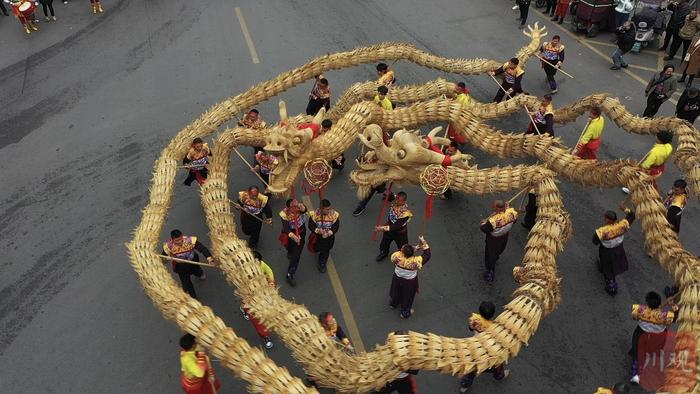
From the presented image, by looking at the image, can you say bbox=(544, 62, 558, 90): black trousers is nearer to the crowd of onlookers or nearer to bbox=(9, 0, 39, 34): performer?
the crowd of onlookers

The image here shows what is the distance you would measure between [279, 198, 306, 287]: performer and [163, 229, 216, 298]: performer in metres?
1.17

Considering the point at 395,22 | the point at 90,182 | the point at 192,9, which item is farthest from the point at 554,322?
the point at 192,9

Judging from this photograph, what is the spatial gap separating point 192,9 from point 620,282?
50.2 feet

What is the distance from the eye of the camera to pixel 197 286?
25.2 ft

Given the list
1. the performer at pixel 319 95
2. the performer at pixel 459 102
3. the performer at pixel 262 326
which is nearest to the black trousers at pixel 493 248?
the performer at pixel 459 102

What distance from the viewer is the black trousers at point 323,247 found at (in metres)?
7.44

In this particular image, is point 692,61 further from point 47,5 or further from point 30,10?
point 47,5

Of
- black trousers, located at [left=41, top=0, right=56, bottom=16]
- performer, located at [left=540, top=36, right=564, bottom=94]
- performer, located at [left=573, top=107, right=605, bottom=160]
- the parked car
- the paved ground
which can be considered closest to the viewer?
the paved ground

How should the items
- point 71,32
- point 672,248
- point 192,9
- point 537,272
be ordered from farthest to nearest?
point 192,9, point 71,32, point 672,248, point 537,272

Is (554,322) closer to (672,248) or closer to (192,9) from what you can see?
(672,248)

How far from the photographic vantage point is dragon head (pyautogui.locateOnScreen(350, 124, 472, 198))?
7176 millimetres

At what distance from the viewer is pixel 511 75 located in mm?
10469

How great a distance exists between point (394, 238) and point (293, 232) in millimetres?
1581

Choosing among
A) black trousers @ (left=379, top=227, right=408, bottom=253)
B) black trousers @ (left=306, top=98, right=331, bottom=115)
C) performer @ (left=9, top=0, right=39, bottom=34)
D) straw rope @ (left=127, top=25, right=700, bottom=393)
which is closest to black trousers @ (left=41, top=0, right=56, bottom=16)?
performer @ (left=9, top=0, right=39, bottom=34)
